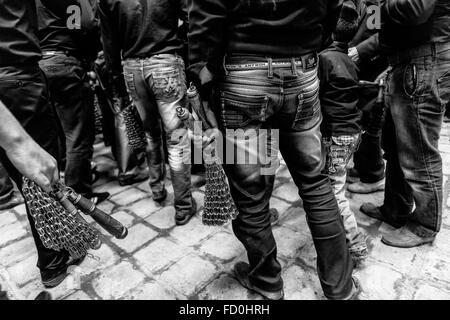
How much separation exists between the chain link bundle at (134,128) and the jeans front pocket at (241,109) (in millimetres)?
1923

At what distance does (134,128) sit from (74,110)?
1.99 feet

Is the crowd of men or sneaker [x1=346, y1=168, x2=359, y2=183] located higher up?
the crowd of men

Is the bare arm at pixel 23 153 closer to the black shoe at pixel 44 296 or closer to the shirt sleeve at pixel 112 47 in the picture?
the black shoe at pixel 44 296

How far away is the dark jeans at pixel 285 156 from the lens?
5.27ft

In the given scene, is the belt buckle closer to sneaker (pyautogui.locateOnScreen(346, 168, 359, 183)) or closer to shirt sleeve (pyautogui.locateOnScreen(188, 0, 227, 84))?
shirt sleeve (pyautogui.locateOnScreen(188, 0, 227, 84))

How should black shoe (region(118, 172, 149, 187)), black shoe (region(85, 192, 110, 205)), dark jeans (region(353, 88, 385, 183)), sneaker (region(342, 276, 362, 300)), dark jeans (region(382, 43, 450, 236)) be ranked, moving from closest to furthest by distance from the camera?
sneaker (region(342, 276, 362, 300))
dark jeans (region(382, 43, 450, 236))
dark jeans (region(353, 88, 385, 183))
black shoe (region(85, 192, 110, 205))
black shoe (region(118, 172, 149, 187))

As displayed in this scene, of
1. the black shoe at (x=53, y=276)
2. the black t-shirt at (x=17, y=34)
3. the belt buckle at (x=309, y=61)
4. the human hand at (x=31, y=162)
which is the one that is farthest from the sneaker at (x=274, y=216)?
the black t-shirt at (x=17, y=34)

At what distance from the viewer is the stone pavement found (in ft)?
6.82

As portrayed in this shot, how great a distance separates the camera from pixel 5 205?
3.54 metres

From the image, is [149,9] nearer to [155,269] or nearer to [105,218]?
[105,218]

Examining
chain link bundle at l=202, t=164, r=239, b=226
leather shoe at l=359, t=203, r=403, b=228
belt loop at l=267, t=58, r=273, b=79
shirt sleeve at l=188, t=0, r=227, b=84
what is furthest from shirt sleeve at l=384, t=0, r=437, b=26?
leather shoe at l=359, t=203, r=403, b=228
